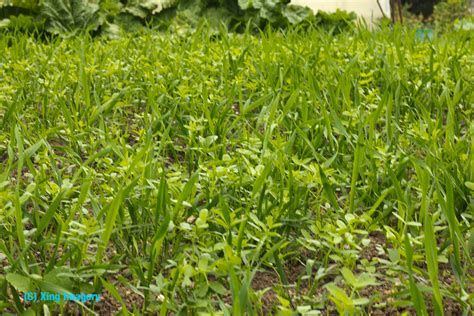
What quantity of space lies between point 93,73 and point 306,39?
1.57 m

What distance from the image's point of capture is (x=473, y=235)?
6.66ft

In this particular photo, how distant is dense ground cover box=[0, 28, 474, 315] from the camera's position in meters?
1.81

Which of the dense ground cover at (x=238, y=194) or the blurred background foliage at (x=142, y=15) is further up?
the blurred background foliage at (x=142, y=15)

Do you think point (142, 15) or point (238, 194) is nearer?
point (238, 194)

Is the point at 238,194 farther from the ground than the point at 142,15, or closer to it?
closer to it

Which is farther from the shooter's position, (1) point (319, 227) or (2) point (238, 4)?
(2) point (238, 4)

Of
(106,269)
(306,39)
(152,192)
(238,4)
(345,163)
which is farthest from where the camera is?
(238,4)

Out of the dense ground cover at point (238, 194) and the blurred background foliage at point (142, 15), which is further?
the blurred background foliage at point (142, 15)

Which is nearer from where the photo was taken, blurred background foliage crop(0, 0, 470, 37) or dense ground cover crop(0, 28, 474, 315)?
dense ground cover crop(0, 28, 474, 315)

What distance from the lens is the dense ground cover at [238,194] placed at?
1809mm

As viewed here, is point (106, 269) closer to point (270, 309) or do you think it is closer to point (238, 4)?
point (270, 309)

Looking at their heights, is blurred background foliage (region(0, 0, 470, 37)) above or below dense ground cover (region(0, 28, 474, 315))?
above

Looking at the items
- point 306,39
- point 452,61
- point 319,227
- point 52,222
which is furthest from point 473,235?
point 306,39

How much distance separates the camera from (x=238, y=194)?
7.62 feet
